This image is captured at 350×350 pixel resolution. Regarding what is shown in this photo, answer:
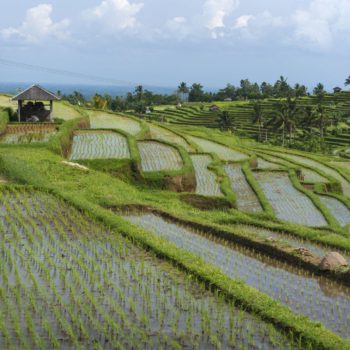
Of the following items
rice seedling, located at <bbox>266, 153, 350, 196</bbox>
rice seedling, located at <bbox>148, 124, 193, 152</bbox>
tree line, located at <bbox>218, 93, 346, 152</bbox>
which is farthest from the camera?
tree line, located at <bbox>218, 93, 346, 152</bbox>

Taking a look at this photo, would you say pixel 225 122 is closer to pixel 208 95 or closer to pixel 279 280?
pixel 208 95

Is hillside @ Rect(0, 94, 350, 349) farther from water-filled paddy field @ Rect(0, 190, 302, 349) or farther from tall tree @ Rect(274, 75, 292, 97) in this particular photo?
tall tree @ Rect(274, 75, 292, 97)

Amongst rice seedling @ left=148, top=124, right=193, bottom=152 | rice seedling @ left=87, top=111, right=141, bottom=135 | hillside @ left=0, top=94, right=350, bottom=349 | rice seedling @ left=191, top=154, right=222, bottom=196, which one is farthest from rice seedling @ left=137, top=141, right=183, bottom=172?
rice seedling @ left=87, top=111, right=141, bottom=135

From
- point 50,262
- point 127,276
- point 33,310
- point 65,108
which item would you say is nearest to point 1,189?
point 50,262

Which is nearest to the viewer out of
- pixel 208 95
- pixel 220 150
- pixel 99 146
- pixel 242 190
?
pixel 242 190

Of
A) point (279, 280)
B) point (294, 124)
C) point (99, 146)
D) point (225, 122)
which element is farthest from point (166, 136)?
point (225, 122)

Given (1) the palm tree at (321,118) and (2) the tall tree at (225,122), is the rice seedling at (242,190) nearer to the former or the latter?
(1) the palm tree at (321,118)
